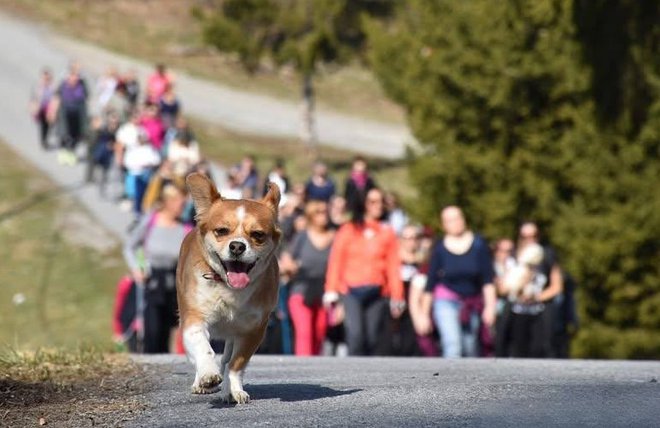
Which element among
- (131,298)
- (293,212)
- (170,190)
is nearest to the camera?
(170,190)

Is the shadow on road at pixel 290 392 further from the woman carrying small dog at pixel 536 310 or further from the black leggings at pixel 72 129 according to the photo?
the black leggings at pixel 72 129

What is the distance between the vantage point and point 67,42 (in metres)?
60.8

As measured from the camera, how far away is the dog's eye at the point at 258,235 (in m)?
8.84

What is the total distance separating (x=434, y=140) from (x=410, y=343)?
34.1ft

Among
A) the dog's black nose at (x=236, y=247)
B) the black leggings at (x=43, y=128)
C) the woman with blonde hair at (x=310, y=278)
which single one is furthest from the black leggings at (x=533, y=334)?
the black leggings at (x=43, y=128)

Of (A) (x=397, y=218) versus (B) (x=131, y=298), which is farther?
(A) (x=397, y=218)

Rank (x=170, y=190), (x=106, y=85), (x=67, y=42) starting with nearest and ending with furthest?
(x=170, y=190)
(x=106, y=85)
(x=67, y=42)

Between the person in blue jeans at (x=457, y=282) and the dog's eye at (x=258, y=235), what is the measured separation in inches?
265

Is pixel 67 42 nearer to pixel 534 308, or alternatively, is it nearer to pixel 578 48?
pixel 578 48

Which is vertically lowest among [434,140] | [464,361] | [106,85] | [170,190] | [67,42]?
[464,361]

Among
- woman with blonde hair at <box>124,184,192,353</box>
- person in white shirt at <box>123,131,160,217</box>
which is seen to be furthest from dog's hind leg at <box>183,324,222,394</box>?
person in white shirt at <box>123,131,160,217</box>

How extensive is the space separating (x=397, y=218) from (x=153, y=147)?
6.65m

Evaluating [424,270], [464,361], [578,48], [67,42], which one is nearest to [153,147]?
[578,48]

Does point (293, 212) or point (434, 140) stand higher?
point (434, 140)
